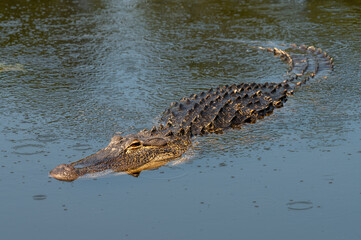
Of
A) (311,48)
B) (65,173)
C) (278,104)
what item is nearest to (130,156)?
(65,173)

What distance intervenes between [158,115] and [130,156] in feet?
5.06

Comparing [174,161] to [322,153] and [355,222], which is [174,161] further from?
[355,222]

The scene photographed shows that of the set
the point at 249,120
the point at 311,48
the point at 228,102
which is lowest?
the point at 249,120

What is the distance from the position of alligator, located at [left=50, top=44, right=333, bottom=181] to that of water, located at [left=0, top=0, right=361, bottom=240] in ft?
0.59

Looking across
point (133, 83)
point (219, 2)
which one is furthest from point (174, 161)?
point (219, 2)

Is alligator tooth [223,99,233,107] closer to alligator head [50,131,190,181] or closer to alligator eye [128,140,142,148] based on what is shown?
alligator head [50,131,190,181]

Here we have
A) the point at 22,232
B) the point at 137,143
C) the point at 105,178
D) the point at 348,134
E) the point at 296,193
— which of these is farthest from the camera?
the point at 348,134

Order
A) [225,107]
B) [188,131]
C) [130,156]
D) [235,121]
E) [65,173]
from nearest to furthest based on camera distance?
1. [65,173]
2. [130,156]
3. [188,131]
4. [235,121]
5. [225,107]

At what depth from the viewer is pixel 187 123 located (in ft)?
22.9

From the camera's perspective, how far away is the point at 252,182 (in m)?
5.56

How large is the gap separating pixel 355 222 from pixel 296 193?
28.1 inches

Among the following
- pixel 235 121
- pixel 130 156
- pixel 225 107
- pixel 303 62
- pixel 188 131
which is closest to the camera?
pixel 130 156

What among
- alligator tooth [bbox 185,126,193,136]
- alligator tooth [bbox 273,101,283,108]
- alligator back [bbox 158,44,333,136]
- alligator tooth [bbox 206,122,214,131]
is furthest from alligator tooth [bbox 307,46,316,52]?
alligator tooth [bbox 185,126,193,136]

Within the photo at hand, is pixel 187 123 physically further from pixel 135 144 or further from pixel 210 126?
pixel 135 144
